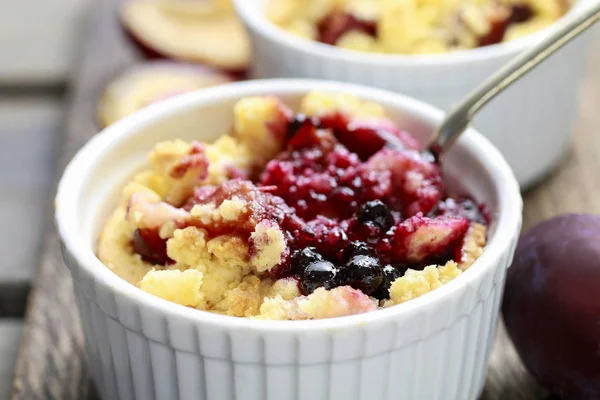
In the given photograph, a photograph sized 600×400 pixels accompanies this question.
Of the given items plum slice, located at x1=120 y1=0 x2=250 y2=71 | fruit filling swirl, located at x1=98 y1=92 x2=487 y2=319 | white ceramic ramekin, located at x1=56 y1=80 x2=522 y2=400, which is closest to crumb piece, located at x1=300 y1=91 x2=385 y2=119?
fruit filling swirl, located at x1=98 y1=92 x2=487 y2=319

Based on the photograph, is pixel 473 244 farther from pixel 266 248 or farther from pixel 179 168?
pixel 179 168

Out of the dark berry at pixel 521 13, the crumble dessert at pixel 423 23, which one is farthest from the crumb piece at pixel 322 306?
the dark berry at pixel 521 13

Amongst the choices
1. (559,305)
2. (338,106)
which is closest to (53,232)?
(338,106)

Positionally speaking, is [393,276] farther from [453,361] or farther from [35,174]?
[35,174]

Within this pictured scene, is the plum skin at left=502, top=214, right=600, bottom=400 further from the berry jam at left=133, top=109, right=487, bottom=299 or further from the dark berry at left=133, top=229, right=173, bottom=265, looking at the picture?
the dark berry at left=133, top=229, right=173, bottom=265

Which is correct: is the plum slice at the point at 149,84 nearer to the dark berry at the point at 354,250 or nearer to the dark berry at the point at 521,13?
the dark berry at the point at 521,13

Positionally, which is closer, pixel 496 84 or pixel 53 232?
pixel 496 84
